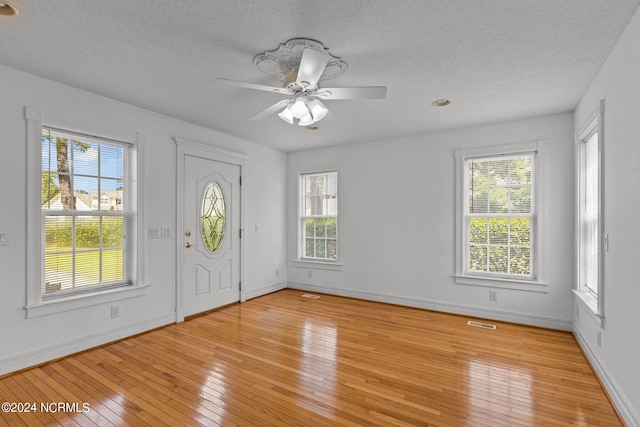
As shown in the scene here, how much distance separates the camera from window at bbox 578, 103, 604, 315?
2975 mm

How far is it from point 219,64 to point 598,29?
8.73 feet

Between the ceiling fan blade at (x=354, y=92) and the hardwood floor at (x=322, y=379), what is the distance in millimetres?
2200

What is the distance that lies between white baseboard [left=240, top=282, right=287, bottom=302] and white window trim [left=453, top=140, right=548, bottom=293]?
2.95m

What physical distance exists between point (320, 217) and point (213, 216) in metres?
1.87

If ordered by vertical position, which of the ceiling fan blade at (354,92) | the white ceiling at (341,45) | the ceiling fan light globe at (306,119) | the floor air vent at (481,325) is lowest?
the floor air vent at (481,325)

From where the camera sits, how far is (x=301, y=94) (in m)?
2.55

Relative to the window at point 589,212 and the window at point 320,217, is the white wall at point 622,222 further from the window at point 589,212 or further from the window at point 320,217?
the window at point 320,217

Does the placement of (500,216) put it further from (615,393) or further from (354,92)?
(354,92)

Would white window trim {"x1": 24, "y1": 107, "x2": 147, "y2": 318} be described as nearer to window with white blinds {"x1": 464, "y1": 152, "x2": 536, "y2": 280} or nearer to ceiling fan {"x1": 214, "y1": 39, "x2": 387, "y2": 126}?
ceiling fan {"x1": 214, "y1": 39, "x2": 387, "y2": 126}

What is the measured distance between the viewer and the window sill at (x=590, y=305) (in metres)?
2.59

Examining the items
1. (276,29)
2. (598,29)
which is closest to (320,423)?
(276,29)

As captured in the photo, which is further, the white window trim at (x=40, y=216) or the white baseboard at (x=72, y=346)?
the white window trim at (x=40, y=216)

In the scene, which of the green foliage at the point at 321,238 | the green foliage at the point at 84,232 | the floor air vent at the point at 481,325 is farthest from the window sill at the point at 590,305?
the green foliage at the point at 84,232

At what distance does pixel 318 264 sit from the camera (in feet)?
18.4
